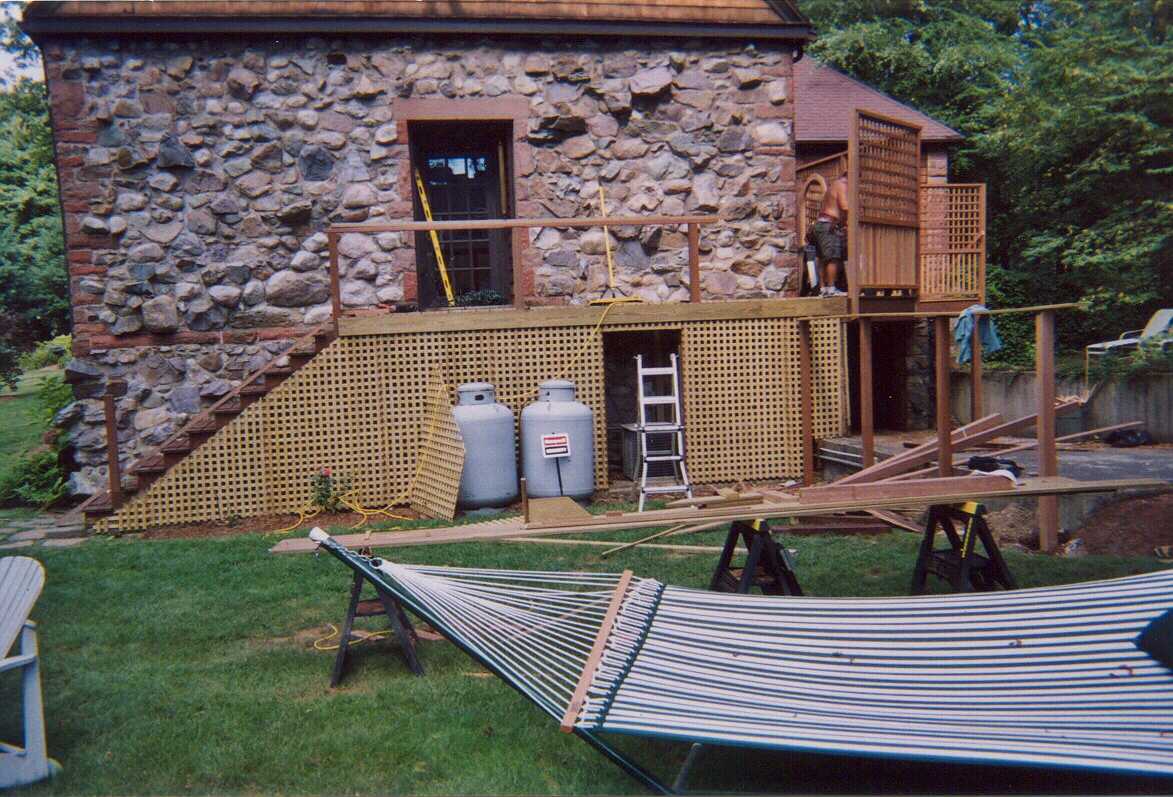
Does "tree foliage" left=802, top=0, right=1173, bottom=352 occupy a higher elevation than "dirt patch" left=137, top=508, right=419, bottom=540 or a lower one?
higher

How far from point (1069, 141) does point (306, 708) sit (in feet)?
43.7

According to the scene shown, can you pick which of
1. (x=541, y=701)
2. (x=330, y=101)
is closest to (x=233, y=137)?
(x=330, y=101)

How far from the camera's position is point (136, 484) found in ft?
25.8

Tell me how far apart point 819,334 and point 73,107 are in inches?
290

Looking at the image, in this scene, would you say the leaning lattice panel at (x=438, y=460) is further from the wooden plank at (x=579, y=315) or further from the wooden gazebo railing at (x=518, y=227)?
the wooden gazebo railing at (x=518, y=227)

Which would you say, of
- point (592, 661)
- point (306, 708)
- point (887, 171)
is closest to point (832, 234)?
point (887, 171)

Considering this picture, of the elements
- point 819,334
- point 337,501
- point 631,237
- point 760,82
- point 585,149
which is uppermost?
point 760,82

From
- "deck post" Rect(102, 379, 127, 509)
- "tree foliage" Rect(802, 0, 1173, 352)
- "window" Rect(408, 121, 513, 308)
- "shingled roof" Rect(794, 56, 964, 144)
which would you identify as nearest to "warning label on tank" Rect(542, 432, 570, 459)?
"window" Rect(408, 121, 513, 308)

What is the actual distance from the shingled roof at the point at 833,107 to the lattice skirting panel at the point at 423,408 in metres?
4.07

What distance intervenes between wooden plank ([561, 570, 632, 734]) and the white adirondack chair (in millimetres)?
1879

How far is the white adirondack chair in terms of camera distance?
3268mm

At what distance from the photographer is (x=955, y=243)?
11312 millimetres

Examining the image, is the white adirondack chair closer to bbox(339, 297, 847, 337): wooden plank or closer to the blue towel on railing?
bbox(339, 297, 847, 337): wooden plank

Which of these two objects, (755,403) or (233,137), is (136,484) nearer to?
(233,137)
